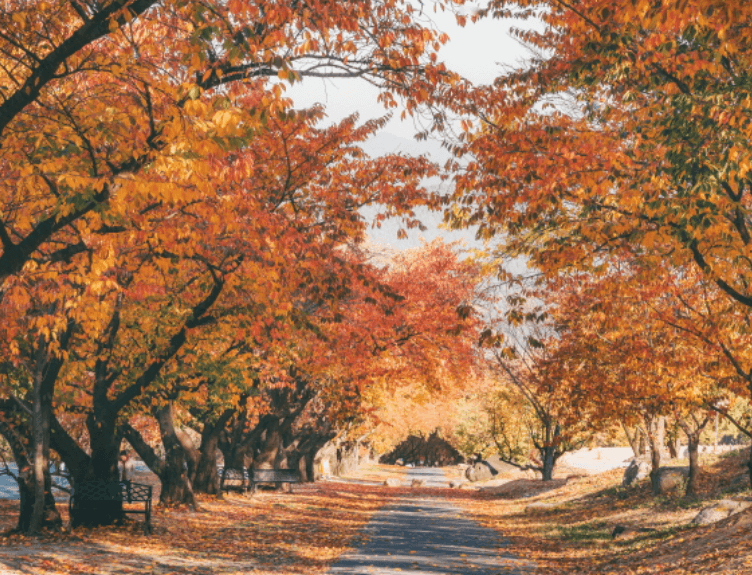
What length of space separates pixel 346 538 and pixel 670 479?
1069cm

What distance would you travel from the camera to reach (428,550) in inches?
591

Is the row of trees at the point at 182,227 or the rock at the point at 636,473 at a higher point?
the row of trees at the point at 182,227

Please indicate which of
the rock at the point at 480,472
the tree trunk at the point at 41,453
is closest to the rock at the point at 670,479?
the tree trunk at the point at 41,453

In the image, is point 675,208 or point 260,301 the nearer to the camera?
point 675,208

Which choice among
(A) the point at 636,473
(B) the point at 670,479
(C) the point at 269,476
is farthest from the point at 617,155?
(C) the point at 269,476

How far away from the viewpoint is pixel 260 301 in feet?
52.4

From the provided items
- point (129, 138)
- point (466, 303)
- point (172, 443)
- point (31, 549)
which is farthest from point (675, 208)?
point (172, 443)

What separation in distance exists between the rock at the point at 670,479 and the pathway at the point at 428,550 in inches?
216

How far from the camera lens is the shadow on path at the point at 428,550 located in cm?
1230

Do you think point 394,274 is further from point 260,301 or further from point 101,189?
point 101,189

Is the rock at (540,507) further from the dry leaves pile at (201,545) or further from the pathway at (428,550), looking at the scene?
the dry leaves pile at (201,545)

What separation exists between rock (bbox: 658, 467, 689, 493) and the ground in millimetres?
671

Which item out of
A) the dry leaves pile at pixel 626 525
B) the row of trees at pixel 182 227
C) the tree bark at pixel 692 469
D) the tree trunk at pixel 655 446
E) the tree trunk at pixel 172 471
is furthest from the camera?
the tree trunk at pixel 655 446

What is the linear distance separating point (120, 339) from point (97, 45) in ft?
34.6
